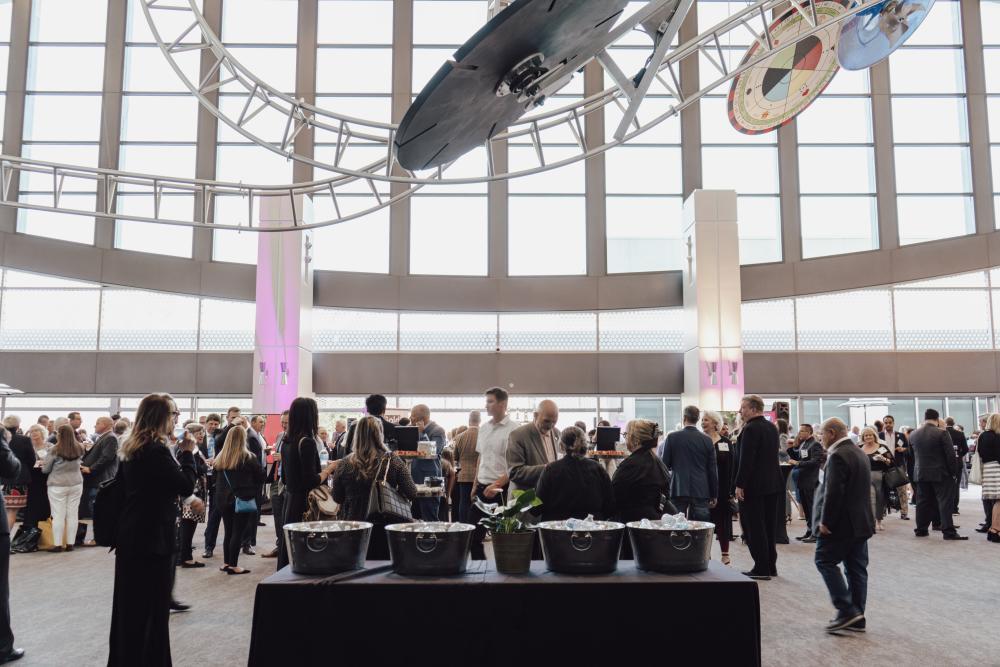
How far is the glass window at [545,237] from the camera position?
61.1 feet

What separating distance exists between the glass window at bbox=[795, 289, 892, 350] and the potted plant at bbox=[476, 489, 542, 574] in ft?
52.3

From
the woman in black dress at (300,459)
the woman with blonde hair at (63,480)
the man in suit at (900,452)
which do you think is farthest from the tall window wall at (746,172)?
the woman in black dress at (300,459)

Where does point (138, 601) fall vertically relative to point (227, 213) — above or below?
below

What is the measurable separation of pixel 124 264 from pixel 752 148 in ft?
48.2

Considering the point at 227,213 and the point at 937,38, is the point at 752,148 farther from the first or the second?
the point at 227,213

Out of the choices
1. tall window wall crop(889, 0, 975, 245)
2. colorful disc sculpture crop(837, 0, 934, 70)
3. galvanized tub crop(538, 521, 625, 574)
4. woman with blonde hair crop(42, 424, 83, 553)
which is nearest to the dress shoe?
galvanized tub crop(538, 521, 625, 574)

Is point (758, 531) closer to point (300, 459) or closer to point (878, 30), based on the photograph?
point (300, 459)

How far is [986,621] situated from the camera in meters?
5.55

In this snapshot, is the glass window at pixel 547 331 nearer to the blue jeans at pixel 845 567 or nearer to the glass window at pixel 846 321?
the glass window at pixel 846 321

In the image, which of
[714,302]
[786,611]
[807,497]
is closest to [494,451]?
[786,611]

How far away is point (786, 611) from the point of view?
5.79 metres

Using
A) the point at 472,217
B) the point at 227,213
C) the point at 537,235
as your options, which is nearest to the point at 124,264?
the point at 227,213

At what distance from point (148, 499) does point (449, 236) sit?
596 inches

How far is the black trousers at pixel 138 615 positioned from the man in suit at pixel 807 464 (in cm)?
815
